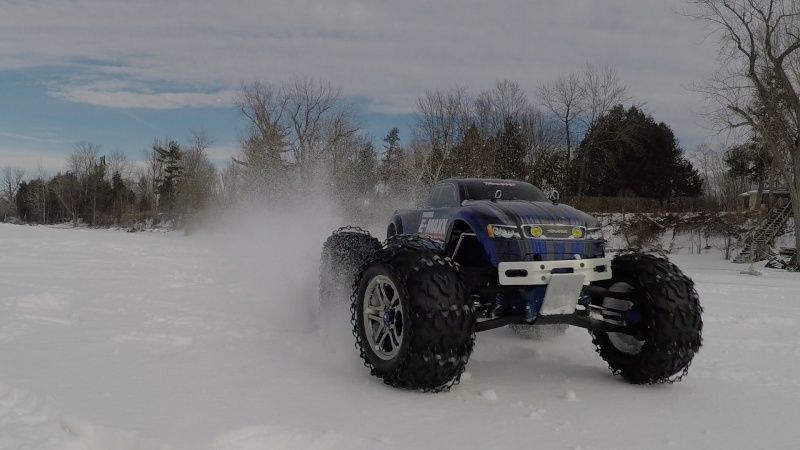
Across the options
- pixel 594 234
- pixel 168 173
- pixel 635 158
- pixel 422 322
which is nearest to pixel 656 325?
pixel 594 234

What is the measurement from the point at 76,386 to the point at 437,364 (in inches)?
96.9

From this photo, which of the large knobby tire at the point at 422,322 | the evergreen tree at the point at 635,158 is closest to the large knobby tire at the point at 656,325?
the large knobby tire at the point at 422,322

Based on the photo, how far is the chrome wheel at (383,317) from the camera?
4539mm

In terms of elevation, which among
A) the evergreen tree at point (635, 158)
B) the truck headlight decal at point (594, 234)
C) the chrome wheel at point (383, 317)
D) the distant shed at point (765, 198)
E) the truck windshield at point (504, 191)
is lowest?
the chrome wheel at point (383, 317)

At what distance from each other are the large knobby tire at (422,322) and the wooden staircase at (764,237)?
27235mm

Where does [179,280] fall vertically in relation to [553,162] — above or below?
below

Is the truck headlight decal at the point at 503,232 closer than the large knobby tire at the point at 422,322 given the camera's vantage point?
No

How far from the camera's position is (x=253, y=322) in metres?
6.44

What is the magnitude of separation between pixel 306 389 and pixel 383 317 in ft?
2.70

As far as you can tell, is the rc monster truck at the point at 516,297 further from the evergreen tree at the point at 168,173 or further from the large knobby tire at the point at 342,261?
the evergreen tree at the point at 168,173

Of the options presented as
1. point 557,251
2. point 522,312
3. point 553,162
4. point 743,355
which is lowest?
point 743,355

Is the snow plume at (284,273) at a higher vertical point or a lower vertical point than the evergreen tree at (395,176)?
lower

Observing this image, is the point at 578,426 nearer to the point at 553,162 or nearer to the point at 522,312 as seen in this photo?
the point at 522,312

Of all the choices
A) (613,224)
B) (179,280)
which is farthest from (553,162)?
(179,280)
